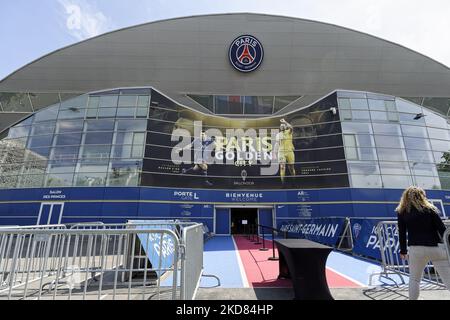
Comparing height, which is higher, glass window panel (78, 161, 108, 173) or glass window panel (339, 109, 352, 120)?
glass window panel (339, 109, 352, 120)

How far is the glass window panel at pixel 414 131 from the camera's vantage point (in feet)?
66.4

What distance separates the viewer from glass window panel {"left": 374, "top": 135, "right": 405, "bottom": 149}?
19.5 metres

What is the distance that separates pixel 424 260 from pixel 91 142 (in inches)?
855

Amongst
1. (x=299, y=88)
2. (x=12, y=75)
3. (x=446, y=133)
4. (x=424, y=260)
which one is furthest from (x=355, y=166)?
(x=12, y=75)

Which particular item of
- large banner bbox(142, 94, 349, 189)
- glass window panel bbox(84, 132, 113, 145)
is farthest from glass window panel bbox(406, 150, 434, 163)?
glass window panel bbox(84, 132, 113, 145)

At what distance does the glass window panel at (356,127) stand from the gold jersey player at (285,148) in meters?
4.46

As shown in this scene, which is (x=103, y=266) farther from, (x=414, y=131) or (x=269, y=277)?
(x=414, y=131)

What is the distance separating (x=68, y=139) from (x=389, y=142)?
91.3 feet

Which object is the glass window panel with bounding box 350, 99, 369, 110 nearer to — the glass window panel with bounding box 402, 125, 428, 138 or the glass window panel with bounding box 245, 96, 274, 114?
the glass window panel with bounding box 402, 125, 428, 138

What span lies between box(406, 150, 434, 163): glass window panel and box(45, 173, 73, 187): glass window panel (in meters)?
28.4

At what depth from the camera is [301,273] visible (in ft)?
12.5

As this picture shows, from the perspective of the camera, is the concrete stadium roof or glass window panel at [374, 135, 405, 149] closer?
glass window panel at [374, 135, 405, 149]

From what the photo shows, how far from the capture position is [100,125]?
19906 millimetres

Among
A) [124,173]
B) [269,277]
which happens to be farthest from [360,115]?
[124,173]
